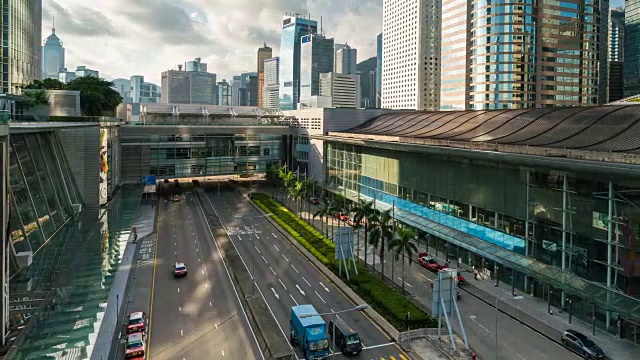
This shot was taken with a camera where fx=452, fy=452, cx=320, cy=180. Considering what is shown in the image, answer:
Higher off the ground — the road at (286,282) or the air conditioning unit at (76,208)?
the air conditioning unit at (76,208)

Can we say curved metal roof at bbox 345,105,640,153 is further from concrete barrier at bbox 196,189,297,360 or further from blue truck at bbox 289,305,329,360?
concrete barrier at bbox 196,189,297,360

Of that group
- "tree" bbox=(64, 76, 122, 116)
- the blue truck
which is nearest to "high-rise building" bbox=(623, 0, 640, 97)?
"tree" bbox=(64, 76, 122, 116)

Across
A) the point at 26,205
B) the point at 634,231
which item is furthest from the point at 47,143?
the point at 634,231

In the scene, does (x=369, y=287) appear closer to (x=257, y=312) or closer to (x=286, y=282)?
(x=286, y=282)

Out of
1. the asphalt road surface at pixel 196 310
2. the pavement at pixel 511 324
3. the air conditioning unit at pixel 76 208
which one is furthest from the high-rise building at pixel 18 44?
the pavement at pixel 511 324

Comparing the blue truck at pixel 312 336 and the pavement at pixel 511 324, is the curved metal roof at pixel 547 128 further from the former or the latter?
the blue truck at pixel 312 336

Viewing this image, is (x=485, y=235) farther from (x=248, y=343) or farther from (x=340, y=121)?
(x=340, y=121)
